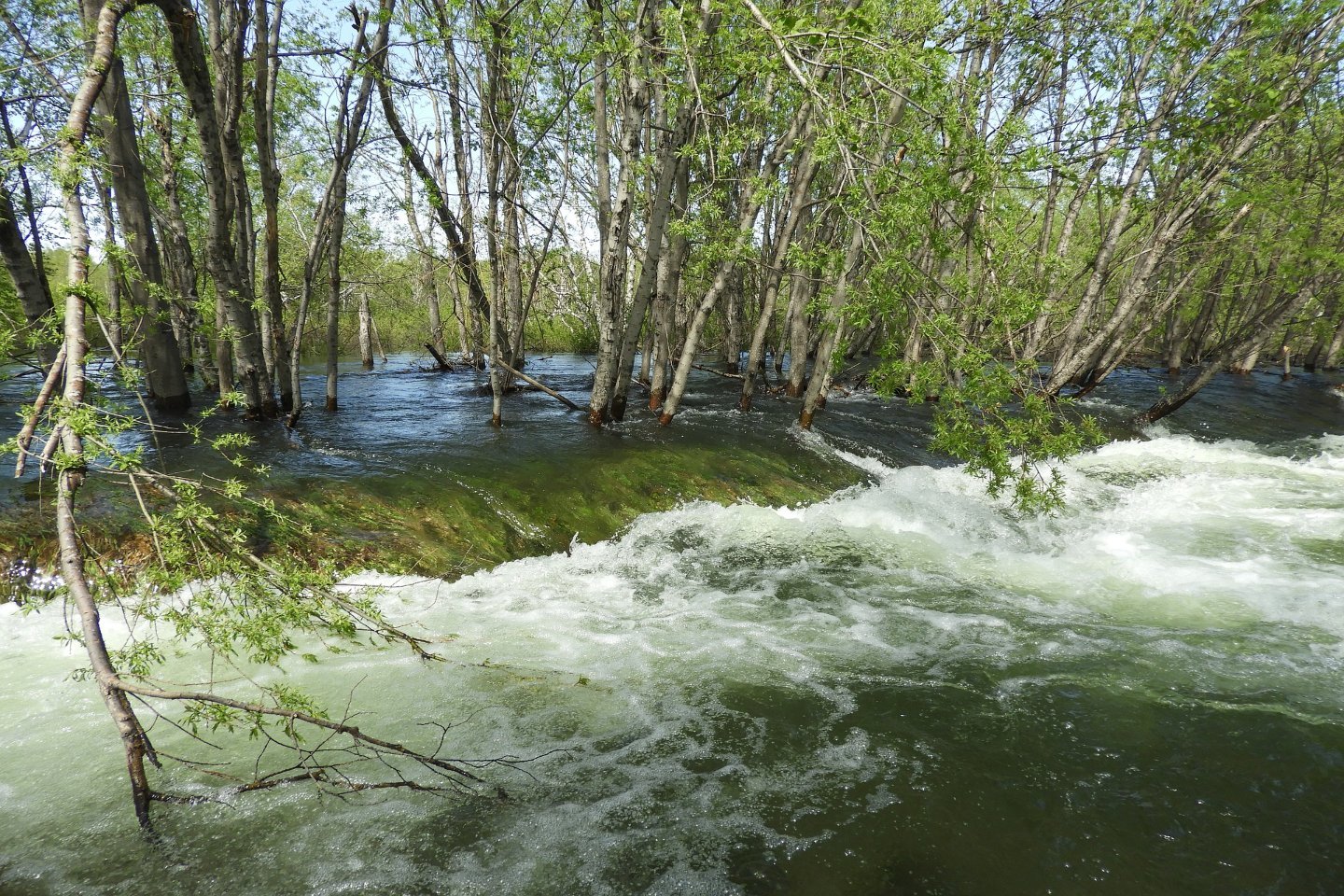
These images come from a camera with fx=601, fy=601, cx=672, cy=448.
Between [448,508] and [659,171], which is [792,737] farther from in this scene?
[659,171]

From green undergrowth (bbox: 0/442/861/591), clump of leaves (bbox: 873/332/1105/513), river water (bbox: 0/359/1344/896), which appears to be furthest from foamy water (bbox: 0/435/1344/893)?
clump of leaves (bbox: 873/332/1105/513)

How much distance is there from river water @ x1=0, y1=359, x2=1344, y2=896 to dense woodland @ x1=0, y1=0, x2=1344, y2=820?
2.77 feet

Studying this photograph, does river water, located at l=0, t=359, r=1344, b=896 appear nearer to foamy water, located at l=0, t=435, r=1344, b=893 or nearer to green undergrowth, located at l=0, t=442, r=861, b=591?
foamy water, located at l=0, t=435, r=1344, b=893

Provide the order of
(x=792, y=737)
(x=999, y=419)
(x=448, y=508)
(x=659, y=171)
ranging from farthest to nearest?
1. (x=659, y=171)
2. (x=448, y=508)
3. (x=999, y=419)
4. (x=792, y=737)

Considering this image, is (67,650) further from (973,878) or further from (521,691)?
(973,878)

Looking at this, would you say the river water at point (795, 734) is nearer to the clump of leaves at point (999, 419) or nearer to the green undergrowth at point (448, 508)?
the green undergrowth at point (448, 508)

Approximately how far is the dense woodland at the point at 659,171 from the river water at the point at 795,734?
0.84 m

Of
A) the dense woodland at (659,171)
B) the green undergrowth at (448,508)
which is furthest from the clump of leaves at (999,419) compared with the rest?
the green undergrowth at (448,508)

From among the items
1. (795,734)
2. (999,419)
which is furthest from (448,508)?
(999,419)

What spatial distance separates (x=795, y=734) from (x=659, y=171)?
8402mm

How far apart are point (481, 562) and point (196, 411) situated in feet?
25.8

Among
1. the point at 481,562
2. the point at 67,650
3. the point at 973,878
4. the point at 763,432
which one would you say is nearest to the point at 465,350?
the point at 763,432

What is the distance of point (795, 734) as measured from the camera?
13.9 feet

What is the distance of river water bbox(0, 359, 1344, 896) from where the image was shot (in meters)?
3.13
